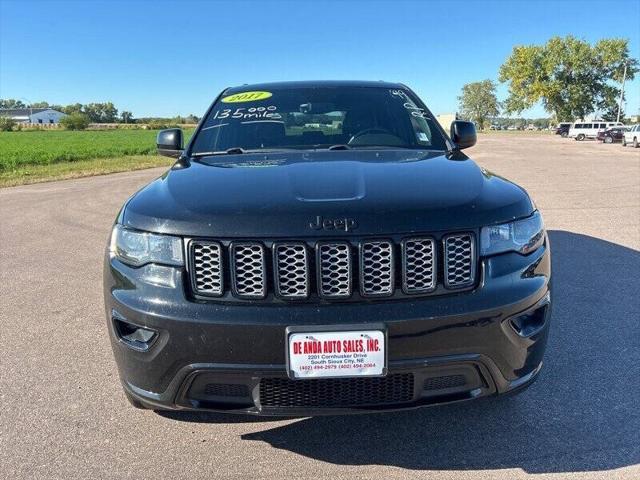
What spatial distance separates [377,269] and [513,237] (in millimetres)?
619

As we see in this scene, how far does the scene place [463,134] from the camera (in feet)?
12.5

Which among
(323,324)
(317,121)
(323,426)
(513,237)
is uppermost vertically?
(317,121)

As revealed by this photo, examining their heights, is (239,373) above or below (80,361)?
above

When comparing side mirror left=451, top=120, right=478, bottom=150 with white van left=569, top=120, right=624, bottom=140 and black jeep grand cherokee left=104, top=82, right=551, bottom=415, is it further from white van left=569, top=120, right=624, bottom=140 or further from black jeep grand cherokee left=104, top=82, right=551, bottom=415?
white van left=569, top=120, right=624, bottom=140

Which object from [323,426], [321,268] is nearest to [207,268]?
[321,268]

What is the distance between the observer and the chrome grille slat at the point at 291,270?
6.82 feet

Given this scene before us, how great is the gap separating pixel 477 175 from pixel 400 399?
44.9 inches

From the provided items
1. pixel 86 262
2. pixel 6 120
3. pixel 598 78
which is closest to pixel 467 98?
pixel 598 78

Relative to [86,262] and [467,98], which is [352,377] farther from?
[467,98]

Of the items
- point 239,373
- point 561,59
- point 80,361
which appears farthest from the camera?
point 561,59

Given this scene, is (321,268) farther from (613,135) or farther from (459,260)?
(613,135)

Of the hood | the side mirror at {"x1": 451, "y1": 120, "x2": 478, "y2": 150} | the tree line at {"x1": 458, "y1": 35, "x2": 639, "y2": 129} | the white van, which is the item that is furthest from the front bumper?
the tree line at {"x1": 458, "y1": 35, "x2": 639, "y2": 129}

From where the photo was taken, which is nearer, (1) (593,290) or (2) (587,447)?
(2) (587,447)

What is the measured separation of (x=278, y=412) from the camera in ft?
6.97
